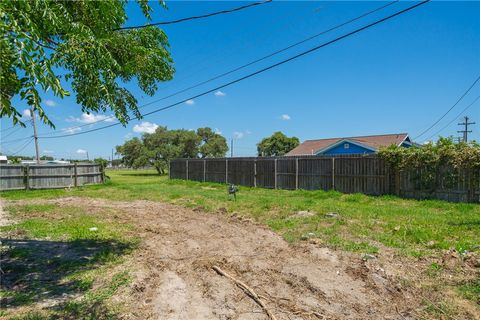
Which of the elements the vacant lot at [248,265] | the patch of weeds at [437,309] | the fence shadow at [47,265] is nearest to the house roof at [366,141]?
the vacant lot at [248,265]

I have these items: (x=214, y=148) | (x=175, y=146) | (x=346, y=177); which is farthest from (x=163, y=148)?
(x=346, y=177)

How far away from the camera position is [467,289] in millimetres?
3943

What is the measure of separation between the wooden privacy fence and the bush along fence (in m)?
7.52

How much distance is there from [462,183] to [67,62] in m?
11.6

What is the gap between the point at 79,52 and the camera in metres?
3.49

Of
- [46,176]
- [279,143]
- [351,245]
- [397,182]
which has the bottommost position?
[351,245]

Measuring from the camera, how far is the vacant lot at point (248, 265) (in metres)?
3.54

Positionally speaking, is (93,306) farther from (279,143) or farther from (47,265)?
(279,143)

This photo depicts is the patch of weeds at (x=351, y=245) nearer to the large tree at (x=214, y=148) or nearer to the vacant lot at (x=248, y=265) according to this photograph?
the vacant lot at (x=248, y=265)

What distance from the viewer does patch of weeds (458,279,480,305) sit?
12.3ft

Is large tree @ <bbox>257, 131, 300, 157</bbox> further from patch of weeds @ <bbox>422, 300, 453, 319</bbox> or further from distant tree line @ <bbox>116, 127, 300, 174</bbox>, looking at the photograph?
patch of weeds @ <bbox>422, 300, 453, 319</bbox>

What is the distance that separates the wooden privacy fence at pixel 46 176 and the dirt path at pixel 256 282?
14.5m

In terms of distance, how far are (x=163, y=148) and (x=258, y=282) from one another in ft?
125

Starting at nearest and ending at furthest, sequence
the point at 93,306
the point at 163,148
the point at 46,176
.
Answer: the point at 93,306 < the point at 46,176 < the point at 163,148
